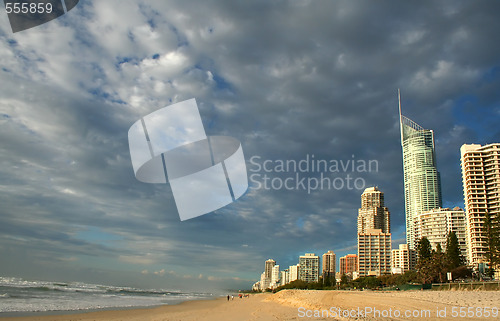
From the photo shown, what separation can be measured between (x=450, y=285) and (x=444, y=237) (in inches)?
3993

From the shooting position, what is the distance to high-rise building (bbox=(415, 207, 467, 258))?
4509 inches

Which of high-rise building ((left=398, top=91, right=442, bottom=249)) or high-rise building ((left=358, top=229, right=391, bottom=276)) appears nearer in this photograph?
high-rise building ((left=358, top=229, right=391, bottom=276))

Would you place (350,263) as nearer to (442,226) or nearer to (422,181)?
(442,226)

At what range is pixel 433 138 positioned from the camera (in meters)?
199

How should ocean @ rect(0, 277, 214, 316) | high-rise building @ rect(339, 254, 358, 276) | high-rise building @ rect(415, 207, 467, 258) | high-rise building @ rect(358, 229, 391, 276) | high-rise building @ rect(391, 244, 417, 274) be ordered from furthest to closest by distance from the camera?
high-rise building @ rect(339, 254, 358, 276), high-rise building @ rect(391, 244, 417, 274), high-rise building @ rect(358, 229, 391, 276), high-rise building @ rect(415, 207, 467, 258), ocean @ rect(0, 277, 214, 316)

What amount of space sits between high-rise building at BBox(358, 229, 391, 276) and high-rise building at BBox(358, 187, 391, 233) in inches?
1419

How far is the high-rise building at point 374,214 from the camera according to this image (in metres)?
186

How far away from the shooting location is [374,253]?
145 metres

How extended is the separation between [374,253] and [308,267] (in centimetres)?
4618

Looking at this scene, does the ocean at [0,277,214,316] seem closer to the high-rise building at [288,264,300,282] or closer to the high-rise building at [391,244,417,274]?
the high-rise building at [391,244,417,274]

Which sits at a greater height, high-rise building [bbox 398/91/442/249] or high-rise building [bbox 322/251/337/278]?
high-rise building [bbox 398/91/442/249]

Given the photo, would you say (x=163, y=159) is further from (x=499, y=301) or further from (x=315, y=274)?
(x=315, y=274)

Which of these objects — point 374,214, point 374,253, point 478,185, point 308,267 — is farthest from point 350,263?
point 478,185

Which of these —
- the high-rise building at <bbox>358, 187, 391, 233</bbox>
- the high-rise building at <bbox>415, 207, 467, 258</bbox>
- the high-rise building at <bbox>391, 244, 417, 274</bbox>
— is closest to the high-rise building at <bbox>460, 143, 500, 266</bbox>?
the high-rise building at <bbox>415, 207, 467, 258</bbox>
